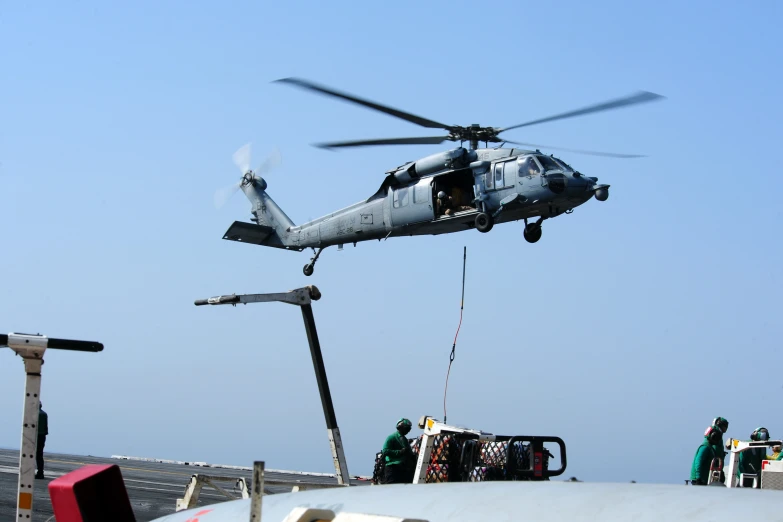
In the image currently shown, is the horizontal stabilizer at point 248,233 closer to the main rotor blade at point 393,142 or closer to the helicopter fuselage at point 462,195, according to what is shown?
the helicopter fuselage at point 462,195

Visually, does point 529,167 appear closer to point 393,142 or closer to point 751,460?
point 393,142

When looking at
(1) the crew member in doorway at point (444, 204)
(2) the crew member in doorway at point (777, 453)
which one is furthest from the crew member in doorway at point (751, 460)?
(1) the crew member in doorway at point (444, 204)

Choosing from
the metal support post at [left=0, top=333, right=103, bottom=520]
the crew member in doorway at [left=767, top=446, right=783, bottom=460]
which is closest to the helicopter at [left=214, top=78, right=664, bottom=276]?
the crew member in doorway at [left=767, top=446, right=783, bottom=460]

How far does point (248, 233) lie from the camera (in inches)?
1195

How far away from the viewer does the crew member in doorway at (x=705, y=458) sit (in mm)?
12172

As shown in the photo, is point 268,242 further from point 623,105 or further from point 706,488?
point 706,488

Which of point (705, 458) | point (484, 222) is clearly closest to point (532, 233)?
point (484, 222)

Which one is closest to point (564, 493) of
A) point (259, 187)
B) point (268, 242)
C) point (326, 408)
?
point (326, 408)

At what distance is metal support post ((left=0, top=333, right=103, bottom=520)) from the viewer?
4855mm

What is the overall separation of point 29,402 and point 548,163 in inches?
739

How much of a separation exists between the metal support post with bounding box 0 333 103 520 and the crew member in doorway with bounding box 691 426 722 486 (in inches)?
362

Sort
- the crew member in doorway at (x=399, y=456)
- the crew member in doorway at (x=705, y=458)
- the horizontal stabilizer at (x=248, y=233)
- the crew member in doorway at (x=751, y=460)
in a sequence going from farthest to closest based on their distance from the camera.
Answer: the horizontal stabilizer at (x=248, y=233), the crew member in doorway at (x=751, y=460), the crew member in doorway at (x=705, y=458), the crew member in doorway at (x=399, y=456)

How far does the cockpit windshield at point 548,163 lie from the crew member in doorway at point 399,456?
1210 cm

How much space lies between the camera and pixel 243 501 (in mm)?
5441
